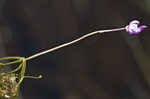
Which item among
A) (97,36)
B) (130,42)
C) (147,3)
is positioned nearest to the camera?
(147,3)

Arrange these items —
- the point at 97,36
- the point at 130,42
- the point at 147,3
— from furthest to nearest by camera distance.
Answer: the point at 97,36 < the point at 130,42 < the point at 147,3

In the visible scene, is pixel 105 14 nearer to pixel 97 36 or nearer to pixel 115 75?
pixel 97 36

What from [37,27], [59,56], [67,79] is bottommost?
[67,79]

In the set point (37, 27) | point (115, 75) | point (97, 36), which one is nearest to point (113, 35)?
point (97, 36)

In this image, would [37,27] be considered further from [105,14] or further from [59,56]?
[105,14]

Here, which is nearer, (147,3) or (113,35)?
(147,3)

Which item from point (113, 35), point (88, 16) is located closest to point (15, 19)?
point (88, 16)

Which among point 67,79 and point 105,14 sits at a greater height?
point 105,14
